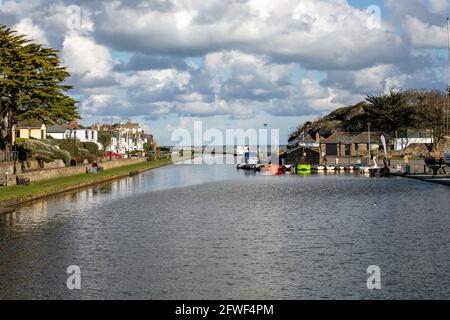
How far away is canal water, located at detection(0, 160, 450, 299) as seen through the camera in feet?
69.9

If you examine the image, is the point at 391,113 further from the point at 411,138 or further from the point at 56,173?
the point at 56,173

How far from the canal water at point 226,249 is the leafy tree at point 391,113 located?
13445 cm

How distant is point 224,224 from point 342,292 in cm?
1829

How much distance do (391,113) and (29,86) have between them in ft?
428

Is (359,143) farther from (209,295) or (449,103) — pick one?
(209,295)

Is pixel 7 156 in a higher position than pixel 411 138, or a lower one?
lower

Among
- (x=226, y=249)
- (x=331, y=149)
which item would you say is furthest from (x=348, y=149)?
(x=226, y=249)

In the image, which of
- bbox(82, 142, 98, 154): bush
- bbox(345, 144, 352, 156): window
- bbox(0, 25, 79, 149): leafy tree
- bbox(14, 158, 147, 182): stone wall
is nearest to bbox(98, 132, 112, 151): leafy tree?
bbox(82, 142, 98, 154): bush

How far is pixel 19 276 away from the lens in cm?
2298

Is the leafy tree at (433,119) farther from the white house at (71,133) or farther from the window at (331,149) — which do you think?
the white house at (71,133)

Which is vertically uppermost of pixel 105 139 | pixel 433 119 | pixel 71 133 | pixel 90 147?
pixel 433 119

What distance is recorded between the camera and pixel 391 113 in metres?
182

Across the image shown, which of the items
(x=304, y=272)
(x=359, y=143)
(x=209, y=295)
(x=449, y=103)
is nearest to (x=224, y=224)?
(x=304, y=272)

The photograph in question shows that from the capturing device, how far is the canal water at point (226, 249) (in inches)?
838
